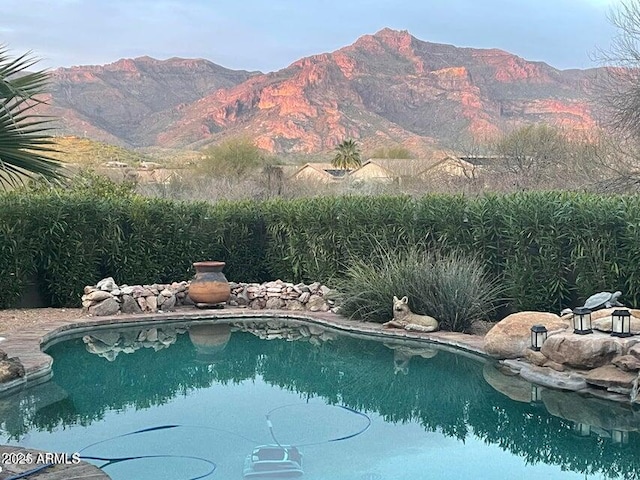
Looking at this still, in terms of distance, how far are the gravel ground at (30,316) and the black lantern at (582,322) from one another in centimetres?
656

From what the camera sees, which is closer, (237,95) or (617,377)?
(617,377)

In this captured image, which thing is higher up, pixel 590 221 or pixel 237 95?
pixel 237 95

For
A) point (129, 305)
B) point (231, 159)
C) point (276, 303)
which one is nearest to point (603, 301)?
point (276, 303)

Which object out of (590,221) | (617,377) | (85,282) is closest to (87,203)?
(85,282)

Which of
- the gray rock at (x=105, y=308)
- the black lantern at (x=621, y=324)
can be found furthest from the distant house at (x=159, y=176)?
the black lantern at (x=621, y=324)

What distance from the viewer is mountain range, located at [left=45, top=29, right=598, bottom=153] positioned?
5934cm

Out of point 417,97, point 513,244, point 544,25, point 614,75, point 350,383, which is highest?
point 544,25

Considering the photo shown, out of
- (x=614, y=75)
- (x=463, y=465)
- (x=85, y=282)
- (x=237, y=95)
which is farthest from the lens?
(x=237, y=95)

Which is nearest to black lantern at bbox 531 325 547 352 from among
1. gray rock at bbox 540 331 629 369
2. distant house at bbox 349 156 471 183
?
gray rock at bbox 540 331 629 369

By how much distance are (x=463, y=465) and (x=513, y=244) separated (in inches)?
197

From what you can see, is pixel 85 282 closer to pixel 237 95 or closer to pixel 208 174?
pixel 208 174

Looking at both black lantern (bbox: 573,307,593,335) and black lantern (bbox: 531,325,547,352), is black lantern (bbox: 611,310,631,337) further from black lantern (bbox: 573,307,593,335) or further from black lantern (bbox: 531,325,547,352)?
black lantern (bbox: 531,325,547,352)

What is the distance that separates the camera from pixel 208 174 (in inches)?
1490

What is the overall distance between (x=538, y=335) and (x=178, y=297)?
19.9 ft
